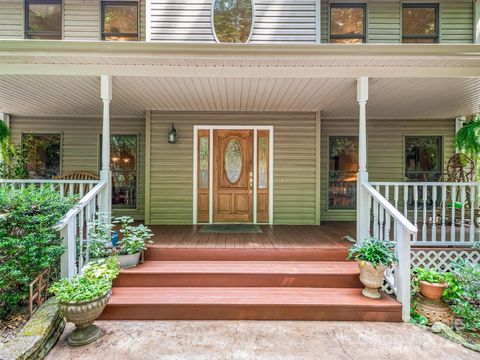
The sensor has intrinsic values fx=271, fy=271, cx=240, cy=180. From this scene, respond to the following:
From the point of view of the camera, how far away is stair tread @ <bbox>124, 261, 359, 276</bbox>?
3.37 meters

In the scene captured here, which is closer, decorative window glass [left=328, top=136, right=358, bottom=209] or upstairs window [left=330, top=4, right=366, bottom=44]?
upstairs window [left=330, top=4, right=366, bottom=44]

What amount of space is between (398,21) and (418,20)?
1.56ft

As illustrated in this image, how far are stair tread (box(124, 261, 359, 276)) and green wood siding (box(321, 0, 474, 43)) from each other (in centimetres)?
478

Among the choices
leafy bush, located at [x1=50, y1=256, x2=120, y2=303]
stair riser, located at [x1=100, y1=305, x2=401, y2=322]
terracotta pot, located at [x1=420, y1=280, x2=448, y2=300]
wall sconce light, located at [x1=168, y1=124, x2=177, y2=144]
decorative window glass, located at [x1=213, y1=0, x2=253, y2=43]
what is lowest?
stair riser, located at [x1=100, y1=305, x2=401, y2=322]

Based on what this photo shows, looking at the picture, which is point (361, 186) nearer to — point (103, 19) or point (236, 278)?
point (236, 278)

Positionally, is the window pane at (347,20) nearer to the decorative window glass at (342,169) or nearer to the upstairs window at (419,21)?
the upstairs window at (419,21)

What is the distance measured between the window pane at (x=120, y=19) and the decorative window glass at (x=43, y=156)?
2818 millimetres

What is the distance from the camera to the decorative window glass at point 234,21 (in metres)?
5.50

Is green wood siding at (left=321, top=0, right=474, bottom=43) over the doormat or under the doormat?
over

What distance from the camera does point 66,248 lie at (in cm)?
295

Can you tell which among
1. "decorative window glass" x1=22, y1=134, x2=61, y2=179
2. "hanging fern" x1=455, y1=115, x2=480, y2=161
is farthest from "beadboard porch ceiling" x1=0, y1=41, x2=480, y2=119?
"decorative window glass" x1=22, y1=134, x2=61, y2=179

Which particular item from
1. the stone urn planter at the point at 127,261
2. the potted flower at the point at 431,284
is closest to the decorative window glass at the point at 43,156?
the stone urn planter at the point at 127,261

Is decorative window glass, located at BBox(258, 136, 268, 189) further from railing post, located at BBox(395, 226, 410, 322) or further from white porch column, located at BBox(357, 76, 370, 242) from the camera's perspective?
railing post, located at BBox(395, 226, 410, 322)

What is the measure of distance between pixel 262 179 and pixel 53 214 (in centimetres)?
394
